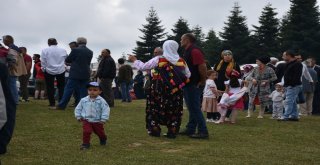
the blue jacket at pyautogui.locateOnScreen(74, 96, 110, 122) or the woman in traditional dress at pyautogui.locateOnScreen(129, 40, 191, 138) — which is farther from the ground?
the woman in traditional dress at pyautogui.locateOnScreen(129, 40, 191, 138)

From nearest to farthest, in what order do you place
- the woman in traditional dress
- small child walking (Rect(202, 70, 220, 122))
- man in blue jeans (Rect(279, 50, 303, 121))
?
the woman in traditional dress
small child walking (Rect(202, 70, 220, 122))
man in blue jeans (Rect(279, 50, 303, 121))

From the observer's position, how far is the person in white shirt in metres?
14.9

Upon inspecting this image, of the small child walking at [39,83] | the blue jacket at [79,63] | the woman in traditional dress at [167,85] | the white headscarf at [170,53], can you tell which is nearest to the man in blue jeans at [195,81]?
the woman in traditional dress at [167,85]

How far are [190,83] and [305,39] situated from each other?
49.5m

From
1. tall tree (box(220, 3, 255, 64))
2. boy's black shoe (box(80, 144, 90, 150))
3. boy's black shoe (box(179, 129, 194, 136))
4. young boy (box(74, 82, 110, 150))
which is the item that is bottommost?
boy's black shoe (box(80, 144, 90, 150))

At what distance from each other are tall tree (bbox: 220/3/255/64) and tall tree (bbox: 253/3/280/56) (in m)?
1.24

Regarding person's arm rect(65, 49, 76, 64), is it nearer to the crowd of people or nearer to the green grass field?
the crowd of people

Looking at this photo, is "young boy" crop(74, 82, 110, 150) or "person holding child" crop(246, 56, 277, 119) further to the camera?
"person holding child" crop(246, 56, 277, 119)

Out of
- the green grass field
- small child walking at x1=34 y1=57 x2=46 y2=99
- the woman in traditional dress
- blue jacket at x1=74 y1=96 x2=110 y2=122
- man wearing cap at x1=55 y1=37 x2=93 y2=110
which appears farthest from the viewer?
small child walking at x1=34 y1=57 x2=46 y2=99

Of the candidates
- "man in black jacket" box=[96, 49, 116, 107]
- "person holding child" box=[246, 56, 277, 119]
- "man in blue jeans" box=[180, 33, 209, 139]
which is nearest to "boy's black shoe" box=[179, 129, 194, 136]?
"man in blue jeans" box=[180, 33, 209, 139]

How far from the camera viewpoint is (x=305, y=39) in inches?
2221

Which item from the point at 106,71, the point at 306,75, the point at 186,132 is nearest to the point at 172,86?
the point at 186,132

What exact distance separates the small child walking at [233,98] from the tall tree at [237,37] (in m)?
50.1

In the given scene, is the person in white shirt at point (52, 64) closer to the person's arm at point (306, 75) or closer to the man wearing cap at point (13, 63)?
the man wearing cap at point (13, 63)
